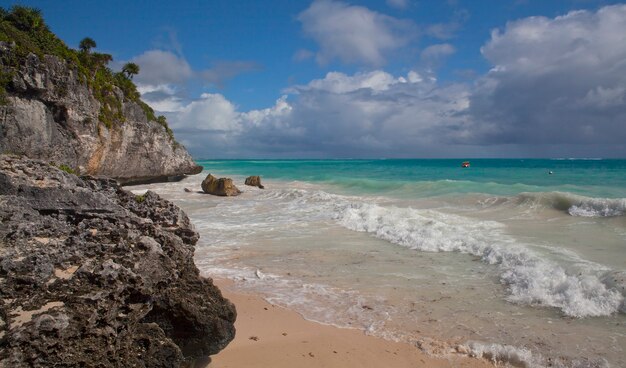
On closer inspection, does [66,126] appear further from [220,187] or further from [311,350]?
[311,350]

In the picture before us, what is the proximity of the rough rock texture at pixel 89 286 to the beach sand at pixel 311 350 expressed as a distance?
678mm

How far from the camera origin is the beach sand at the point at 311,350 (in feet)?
15.9

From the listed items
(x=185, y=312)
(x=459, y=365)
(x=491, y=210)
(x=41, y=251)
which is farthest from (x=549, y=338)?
(x=491, y=210)

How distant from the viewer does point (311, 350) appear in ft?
17.1

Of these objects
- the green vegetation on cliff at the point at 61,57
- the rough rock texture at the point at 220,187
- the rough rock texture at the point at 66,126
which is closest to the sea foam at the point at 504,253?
the rough rock texture at the point at 220,187

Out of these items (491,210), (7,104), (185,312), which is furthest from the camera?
(7,104)

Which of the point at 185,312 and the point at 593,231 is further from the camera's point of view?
the point at 593,231

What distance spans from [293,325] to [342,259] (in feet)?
13.1

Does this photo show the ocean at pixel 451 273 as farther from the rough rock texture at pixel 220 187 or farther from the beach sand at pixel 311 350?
the rough rock texture at pixel 220 187

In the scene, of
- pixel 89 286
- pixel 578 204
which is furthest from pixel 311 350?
pixel 578 204

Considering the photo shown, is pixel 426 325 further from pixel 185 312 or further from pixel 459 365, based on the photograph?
pixel 185 312

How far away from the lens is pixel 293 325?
6.09 meters

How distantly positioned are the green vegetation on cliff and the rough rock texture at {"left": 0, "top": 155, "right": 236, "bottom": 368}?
71.9 ft

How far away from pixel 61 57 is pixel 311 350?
94.5ft
